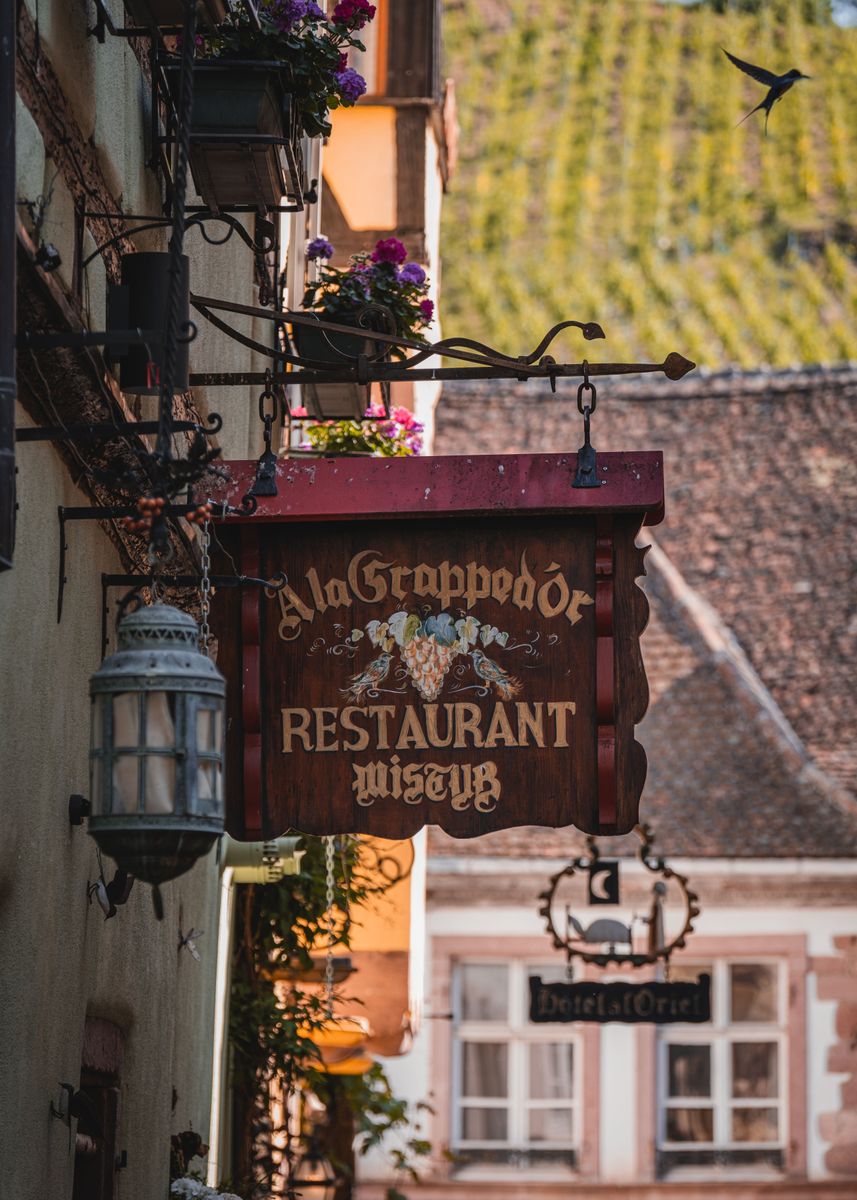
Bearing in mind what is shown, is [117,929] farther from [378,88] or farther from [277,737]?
[378,88]

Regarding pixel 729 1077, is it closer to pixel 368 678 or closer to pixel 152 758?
pixel 368 678

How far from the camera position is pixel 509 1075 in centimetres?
1755

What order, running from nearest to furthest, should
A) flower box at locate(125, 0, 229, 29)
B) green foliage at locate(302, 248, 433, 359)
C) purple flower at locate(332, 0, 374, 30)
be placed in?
flower box at locate(125, 0, 229, 29) → purple flower at locate(332, 0, 374, 30) → green foliage at locate(302, 248, 433, 359)

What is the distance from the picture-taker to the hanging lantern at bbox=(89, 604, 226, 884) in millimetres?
4211

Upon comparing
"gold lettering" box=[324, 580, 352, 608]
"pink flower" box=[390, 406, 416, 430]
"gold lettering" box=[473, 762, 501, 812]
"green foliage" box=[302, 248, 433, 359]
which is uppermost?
"pink flower" box=[390, 406, 416, 430]

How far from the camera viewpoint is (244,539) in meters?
5.98

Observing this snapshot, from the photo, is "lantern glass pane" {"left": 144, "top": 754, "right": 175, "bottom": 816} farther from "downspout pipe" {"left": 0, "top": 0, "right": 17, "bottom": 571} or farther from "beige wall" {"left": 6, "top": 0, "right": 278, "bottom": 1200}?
"beige wall" {"left": 6, "top": 0, "right": 278, "bottom": 1200}

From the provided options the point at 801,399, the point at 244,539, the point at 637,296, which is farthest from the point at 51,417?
the point at 637,296

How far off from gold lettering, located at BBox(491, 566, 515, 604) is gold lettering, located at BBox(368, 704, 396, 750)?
414mm

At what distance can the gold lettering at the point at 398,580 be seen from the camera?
5941 millimetres

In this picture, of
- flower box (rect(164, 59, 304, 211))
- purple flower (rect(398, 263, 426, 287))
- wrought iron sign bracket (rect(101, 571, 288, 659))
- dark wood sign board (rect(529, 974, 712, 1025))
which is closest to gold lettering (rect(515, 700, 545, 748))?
wrought iron sign bracket (rect(101, 571, 288, 659))

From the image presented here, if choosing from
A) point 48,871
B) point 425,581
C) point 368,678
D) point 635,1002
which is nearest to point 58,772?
point 48,871

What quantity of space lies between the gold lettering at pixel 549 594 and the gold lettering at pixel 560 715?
0.78 feet

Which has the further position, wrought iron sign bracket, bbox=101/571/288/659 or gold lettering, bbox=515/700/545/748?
gold lettering, bbox=515/700/545/748
